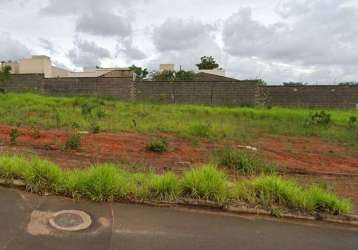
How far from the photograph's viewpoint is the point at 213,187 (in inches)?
198

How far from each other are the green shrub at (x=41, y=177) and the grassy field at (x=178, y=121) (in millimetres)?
5418

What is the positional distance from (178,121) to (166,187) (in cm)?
957

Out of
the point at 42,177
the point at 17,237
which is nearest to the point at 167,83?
the point at 42,177

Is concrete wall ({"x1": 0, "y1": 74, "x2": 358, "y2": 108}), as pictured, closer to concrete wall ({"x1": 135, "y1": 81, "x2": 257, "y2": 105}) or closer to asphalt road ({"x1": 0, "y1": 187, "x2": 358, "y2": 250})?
concrete wall ({"x1": 135, "y1": 81, "x2": 257, "y2": 105})

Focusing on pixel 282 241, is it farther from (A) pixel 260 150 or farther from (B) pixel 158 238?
(A) pixel 260 150

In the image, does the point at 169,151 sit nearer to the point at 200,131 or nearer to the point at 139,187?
the point at 200,131

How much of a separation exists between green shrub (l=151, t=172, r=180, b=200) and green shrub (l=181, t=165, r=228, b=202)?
12cm

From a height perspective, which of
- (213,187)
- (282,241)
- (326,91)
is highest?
(326,91)

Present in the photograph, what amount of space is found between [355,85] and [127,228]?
2179cm

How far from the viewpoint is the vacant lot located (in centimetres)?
742

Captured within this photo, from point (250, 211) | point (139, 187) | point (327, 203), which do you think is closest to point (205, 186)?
point (250, 211)

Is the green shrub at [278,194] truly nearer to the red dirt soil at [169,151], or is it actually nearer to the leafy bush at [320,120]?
the red dirt soil at [169,151]

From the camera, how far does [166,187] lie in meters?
5.03

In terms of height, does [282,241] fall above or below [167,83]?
below
